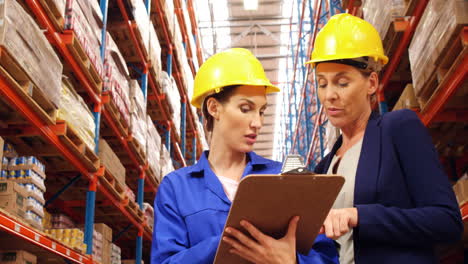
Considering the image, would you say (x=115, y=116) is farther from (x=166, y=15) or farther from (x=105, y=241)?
(x=166, y=15)

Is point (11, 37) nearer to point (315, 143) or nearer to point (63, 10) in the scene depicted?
point (63, 10)

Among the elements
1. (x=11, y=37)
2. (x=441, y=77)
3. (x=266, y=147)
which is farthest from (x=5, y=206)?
(x=266, y=147)

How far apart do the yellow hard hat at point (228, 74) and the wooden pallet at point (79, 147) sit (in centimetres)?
271

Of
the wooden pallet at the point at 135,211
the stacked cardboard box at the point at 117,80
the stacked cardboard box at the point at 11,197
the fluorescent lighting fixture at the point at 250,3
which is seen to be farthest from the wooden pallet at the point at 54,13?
the fluorescent lighting fixture at the point at 250,3

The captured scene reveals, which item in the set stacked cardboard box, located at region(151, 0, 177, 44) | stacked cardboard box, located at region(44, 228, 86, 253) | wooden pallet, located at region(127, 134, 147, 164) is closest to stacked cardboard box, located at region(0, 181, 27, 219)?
stacked cardboard box, located at region(44, 228, 86, 253)

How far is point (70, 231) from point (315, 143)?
1344 centimetres

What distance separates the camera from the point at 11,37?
3.62m

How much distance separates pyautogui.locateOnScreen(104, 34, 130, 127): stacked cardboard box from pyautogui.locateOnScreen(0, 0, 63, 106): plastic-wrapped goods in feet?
5.46

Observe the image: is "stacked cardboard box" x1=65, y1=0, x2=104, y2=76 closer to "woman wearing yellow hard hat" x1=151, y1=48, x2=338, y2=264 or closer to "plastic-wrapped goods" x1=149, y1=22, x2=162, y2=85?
"plastic-wrapped goods" x1=149, y1=22, x2=162, y2=85

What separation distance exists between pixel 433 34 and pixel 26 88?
132 inches

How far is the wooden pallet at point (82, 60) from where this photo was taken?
4.93m

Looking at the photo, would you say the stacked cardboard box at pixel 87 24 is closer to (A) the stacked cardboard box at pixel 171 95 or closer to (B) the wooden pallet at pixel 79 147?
(B) the wooden pallet at pixel 79 147

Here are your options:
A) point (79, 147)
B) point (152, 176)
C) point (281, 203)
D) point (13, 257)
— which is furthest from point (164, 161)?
point (281, 203)

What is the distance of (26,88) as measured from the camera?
3.96m
